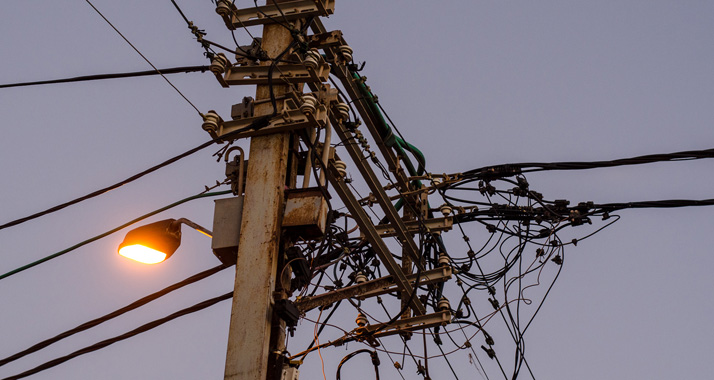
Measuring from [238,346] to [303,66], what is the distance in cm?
244

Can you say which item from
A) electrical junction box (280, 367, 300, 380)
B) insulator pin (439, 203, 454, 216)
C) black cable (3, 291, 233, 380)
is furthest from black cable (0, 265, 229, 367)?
insulator pin (439, 203, 454, 216)

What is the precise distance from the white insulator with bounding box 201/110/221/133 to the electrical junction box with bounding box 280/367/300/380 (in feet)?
6.83

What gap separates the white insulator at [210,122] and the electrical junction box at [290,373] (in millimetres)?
2083

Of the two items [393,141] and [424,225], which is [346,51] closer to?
[393,141]

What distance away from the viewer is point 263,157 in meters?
6.79

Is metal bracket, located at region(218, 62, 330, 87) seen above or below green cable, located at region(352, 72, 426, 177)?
below

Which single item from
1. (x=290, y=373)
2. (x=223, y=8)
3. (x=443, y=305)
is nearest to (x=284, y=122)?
(x=223, y=8)

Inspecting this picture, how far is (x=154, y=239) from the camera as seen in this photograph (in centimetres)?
693

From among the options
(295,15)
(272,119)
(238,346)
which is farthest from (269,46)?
(238,346)

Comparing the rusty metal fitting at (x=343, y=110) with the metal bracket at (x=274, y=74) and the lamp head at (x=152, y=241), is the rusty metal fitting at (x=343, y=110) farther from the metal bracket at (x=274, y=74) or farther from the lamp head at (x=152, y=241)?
the lamp head at (x=152, y=241)

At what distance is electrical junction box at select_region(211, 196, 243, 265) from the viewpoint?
6.49 metres

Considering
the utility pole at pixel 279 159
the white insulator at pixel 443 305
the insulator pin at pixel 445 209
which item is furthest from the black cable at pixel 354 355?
the insulator pin at pixel 445 209

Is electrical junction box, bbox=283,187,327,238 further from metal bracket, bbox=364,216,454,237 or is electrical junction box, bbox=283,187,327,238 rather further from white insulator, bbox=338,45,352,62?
metal bracket, bbox=364,216,454,237

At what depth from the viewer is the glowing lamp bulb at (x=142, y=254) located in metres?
6.98
